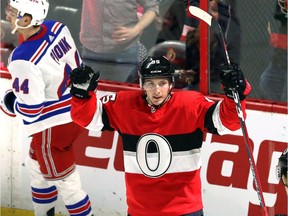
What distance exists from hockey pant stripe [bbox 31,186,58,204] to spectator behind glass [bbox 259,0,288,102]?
1.27 m

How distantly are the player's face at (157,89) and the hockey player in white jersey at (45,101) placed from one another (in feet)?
2.68

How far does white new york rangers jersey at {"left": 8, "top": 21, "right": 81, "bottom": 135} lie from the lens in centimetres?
445

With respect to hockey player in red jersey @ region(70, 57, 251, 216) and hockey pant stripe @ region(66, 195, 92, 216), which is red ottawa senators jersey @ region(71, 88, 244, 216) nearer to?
hockey player in red jersey @ region(70, 57, 251, 216)

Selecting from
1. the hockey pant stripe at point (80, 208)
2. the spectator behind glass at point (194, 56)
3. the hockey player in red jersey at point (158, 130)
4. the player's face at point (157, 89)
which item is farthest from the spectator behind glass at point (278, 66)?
the hockey pant stripe at point (80, 208)

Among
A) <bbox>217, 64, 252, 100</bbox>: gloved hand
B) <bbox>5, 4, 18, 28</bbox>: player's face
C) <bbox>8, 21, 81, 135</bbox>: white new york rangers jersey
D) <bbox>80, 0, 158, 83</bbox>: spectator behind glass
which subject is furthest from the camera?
<bbox>80, 0, 158, 83</bbox>: spectator behind glass

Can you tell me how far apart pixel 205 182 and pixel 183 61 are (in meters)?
0.67

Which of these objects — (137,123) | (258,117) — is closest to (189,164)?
(137,123)

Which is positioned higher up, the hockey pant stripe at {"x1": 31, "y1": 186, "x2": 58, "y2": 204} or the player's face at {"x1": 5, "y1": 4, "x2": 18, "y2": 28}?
the player's face at {"x1": 5, "y1": 4, "x2": 18, "y2": 28}

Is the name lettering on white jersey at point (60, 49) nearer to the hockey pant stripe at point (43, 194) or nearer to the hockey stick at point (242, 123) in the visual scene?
the hockey pant stripe at point (43, 194)

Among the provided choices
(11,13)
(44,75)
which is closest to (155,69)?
(44,75)

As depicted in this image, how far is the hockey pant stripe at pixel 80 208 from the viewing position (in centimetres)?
474

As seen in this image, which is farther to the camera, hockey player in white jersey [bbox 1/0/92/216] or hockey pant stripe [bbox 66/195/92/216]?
hockey pant stripe [bbox 66/195/92/216]

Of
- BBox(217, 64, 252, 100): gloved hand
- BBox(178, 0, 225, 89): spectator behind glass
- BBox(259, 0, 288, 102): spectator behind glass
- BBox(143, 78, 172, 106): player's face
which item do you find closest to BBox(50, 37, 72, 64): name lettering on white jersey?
BBox(178, 0, 225, 89): spectator behind glass

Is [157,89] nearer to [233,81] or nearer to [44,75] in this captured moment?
[233,81]
